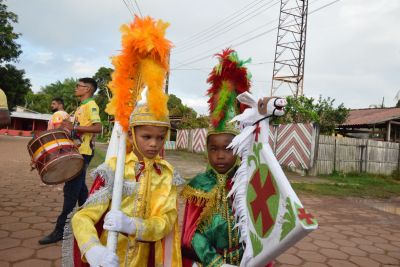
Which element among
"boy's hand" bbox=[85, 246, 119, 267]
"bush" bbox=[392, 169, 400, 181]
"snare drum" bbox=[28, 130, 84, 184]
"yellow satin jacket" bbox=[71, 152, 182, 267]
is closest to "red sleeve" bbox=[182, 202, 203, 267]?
"yellow satin jacket" bbox=[71, 152, 182, 267]

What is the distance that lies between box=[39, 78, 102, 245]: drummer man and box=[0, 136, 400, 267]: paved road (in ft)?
0.84

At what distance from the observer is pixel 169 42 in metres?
2.06

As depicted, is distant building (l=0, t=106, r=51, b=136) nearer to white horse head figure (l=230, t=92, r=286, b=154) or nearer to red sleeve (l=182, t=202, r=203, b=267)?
red sleeve (l=182, t=202, r=203, b=267)

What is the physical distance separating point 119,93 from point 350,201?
724cm

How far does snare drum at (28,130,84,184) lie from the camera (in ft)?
10.1

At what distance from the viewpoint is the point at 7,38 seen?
23297mm

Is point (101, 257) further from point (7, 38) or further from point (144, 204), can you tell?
point (7, 38)

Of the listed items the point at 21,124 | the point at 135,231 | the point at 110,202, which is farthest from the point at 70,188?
the point at 21,124

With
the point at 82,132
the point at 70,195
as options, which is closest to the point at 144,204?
the point at 70,195

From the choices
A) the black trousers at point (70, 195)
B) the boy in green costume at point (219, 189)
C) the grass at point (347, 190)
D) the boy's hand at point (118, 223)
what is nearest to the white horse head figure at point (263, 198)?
the boy in green costume at point (219, 189)

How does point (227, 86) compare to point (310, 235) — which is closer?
point (227, 86)

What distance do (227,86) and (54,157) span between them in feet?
5.97

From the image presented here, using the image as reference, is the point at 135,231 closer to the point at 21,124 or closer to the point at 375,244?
the point at 375,244

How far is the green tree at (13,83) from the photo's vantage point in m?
24.2
